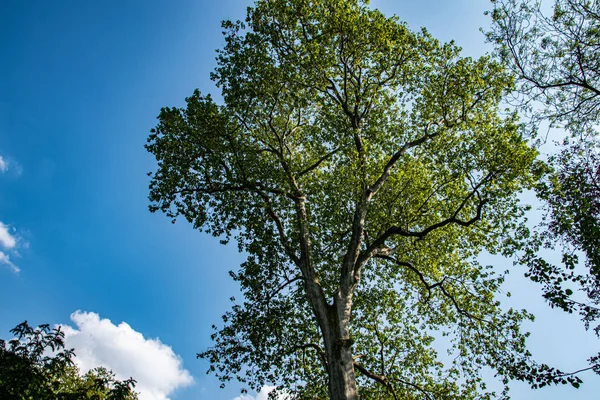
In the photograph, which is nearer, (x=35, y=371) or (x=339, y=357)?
(x=35, y=371)

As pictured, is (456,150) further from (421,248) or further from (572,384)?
(572,384)

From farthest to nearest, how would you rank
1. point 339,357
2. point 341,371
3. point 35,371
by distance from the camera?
1. point 339,357
2. point 341,371
3. point 35,371

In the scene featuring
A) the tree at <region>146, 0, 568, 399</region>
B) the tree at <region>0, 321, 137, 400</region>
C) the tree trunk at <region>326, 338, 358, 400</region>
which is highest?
the tree at <region>146, 0, 568, 399</region>

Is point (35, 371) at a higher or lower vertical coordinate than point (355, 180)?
lower

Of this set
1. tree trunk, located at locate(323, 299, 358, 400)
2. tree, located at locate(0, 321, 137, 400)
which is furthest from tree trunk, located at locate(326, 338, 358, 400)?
tree, located at locate(0, 321, 137, 400)

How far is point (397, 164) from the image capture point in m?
16.6

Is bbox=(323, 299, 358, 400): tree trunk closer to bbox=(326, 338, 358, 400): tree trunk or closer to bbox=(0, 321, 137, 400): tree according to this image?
bbox=(326, 338, 358, 400): tree trunk

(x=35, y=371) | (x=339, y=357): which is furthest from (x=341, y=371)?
(x=35, y=371)

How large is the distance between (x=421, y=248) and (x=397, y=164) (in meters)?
3.76

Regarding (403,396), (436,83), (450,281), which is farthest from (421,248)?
(436,83)

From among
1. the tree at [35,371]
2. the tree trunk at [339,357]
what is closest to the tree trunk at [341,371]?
the tree trunk at [339,357]

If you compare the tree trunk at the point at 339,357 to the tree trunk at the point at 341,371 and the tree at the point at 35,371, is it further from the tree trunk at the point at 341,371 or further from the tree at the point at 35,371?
the tree at the point at 35,371

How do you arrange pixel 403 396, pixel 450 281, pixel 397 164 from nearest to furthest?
pixel 403 396 < pixel 450 281 < pixel 397 164

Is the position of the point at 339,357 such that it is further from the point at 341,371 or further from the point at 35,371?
the point at 35,371
